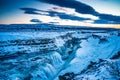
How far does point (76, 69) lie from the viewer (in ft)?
34.4

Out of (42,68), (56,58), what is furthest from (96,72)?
(56,58)

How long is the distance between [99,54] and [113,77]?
4966mm

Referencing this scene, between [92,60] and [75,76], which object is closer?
Answer: [75,76]

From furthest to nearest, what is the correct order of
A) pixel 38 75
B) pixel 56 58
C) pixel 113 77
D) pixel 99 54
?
pixel 56 58 → pixel 99 54 → pixel 38 75 → pixel 113 77

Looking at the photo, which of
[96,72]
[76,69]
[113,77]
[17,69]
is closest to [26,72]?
[17,69]

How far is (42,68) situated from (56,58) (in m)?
3.15

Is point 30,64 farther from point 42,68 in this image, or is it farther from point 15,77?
point 15,77

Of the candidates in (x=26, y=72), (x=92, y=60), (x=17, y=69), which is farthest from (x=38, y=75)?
(x=92, y=60)

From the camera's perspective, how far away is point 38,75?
10008 mm

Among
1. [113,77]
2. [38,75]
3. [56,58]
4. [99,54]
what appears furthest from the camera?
[56,58]

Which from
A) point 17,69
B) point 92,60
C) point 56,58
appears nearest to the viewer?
point 17,69

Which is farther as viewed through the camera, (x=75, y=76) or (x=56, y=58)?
(x=56, y=58)

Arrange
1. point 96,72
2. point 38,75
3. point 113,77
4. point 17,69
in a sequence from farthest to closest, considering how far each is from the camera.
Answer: point 17,69 < point 38,75 < point 96,72 < point 113,77

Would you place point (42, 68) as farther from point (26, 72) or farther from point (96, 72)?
point (96, 72)
